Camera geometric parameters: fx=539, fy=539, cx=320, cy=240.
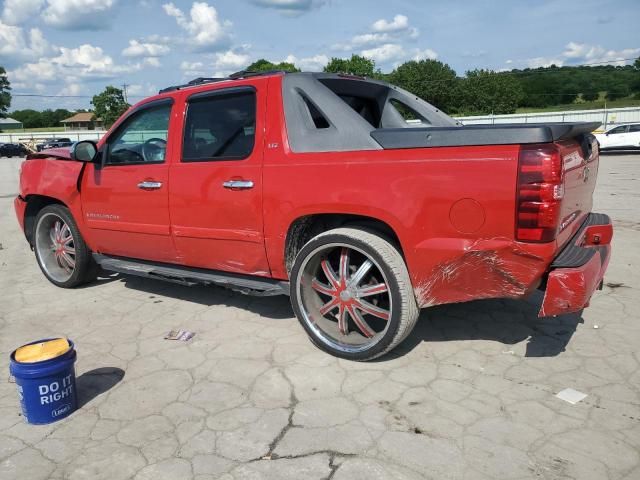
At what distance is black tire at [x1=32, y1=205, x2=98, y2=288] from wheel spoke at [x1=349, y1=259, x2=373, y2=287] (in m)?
3.00

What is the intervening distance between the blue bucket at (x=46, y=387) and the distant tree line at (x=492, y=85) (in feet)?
225

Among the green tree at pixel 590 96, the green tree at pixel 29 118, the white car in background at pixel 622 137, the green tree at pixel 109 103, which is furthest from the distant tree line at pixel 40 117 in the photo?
the white car in background at pixel 622 137

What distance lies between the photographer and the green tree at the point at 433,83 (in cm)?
7650

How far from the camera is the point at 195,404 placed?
3.13 m

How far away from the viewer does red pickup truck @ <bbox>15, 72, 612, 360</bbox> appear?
2.89 meters

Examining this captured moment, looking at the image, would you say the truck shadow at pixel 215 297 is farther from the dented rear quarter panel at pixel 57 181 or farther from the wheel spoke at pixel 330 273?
the wheel spoke at pixel 330 273

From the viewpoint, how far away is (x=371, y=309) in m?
3.51

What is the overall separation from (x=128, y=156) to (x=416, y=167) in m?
2.80

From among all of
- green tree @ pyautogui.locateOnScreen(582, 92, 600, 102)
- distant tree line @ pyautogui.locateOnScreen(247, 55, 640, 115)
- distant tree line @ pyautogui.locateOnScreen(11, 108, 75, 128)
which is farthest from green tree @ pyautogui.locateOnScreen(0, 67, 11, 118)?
green tree @ pyautogui.locateOnScreen(582, 92, 600, 102)

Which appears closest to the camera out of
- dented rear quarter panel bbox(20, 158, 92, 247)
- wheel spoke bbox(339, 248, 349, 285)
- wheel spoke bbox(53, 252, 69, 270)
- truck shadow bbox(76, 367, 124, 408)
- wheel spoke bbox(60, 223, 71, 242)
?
truck shadow bbox(76, 367, 124, 408)

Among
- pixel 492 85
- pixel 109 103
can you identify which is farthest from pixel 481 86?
pixel 109 103

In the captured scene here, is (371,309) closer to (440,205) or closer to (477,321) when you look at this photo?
(440,205)

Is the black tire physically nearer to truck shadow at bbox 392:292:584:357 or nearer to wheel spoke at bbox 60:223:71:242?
wheel spoke at bbox 60:223:71:242

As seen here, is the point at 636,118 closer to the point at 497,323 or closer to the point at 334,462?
the point at 497,323
